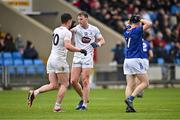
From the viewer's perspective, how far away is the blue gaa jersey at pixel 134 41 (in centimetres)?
2089

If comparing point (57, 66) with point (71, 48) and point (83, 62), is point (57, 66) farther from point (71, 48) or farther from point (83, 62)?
point (83, 62)

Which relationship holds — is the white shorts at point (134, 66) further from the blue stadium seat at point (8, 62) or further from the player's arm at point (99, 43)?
the blue stadium seat at point (8, 62)

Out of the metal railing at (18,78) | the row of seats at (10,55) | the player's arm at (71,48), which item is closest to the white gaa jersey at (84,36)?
the player's arm at (71,48)

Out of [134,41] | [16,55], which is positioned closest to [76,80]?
→ [134,41]

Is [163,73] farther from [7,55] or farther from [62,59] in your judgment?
[62,59]

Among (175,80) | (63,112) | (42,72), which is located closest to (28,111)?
(63,112)

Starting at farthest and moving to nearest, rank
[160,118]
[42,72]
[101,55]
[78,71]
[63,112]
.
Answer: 1. [101,55]
2. [42,72]
3. [78,71]
4. [63,112]
5. [160,118]

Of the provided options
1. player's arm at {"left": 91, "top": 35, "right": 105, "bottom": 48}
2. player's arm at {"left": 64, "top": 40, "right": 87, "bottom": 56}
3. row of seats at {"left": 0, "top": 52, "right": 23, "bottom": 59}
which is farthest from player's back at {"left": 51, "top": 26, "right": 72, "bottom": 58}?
row of seats at {"left": 0, "top": 52, "right": 23, "bottom": 59}

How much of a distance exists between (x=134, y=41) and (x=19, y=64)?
58.0ft

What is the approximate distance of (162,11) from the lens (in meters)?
44.0

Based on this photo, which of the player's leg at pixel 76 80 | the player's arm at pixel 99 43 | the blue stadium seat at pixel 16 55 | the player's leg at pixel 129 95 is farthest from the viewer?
the blue stadium seat at pixel 16 55

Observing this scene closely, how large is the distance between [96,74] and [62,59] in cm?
1684

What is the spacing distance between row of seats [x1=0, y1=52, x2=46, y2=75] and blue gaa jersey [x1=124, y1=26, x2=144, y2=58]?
630 inches

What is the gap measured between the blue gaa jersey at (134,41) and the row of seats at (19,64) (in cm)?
1601
